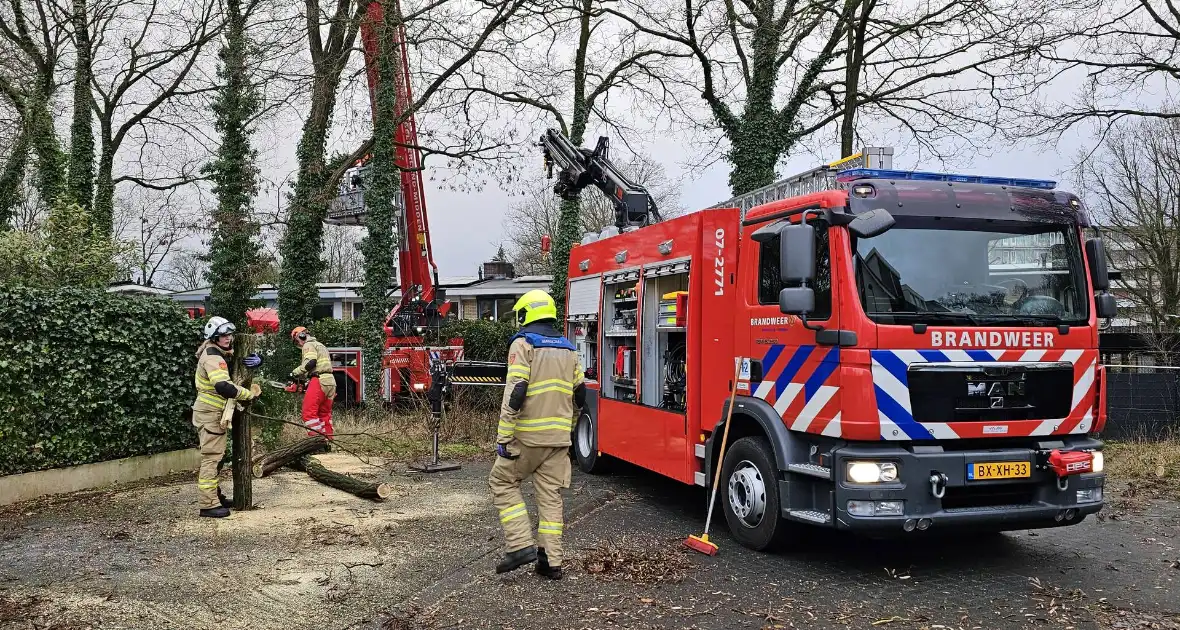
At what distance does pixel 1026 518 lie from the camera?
17.5ft

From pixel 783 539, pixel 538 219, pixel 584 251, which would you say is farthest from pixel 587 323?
pixel 538 219

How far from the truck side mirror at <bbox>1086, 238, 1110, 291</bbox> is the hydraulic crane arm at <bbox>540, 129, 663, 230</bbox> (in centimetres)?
510

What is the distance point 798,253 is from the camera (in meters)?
5.27

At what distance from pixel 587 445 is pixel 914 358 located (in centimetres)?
499

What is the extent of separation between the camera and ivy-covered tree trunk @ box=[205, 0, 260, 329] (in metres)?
15.8

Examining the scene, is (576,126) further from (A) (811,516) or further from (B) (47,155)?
(A) (811,516)

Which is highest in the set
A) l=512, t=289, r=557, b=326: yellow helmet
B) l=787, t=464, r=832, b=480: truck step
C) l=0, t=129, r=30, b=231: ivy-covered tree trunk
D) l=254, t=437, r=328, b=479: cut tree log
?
l=0, t=129, r=30, b=231: ivy-covered tree trunk

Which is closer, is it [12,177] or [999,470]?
[999,470]

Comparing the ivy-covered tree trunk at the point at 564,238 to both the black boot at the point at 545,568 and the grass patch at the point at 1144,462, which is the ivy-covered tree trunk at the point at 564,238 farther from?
the black boot at the point at 545,568

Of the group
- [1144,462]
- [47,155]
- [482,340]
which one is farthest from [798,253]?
[47,155]

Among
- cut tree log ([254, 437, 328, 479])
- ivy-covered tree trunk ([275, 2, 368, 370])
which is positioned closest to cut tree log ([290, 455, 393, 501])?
cut tree log ([254, 437, 328, 479])

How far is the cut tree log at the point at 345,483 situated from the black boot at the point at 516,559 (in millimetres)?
2880

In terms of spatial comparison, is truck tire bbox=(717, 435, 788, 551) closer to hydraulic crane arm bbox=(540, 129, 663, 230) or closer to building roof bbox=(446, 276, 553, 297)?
hydraulic crane arm bbox=(540, 129, 663, 230)

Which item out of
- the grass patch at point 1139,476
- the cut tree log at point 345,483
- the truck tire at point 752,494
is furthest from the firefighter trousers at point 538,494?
the grass patch at point 1139,476
